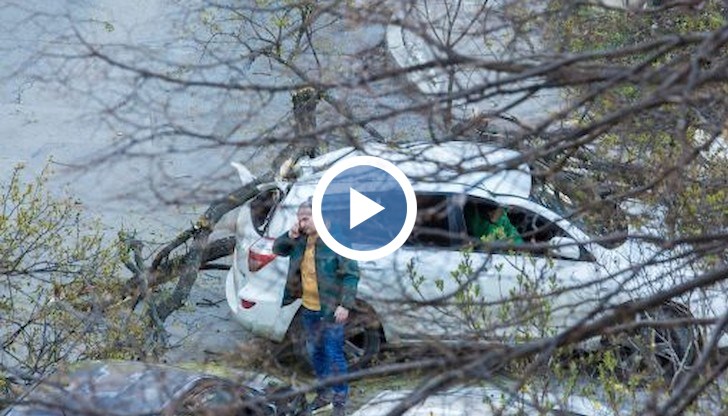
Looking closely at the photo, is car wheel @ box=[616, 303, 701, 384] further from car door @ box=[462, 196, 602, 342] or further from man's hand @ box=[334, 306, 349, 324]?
man's hand @ box=[334, 306, 349, 324]

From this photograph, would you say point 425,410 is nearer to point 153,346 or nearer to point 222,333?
point 153,346

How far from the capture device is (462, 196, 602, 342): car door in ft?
18.4

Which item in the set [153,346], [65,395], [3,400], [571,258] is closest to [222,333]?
[153,346]

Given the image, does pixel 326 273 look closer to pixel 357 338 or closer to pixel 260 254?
pixel 357 338

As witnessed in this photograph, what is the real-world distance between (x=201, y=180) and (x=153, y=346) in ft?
11.1

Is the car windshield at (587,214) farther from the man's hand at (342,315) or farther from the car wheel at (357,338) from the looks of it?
the man's hand at (342,315)

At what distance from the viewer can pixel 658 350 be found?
7457 millimetres

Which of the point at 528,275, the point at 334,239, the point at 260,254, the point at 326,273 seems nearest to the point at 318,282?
the point at 326,273

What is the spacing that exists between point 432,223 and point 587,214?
1.68 meters

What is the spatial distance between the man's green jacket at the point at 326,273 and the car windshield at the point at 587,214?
1.33m

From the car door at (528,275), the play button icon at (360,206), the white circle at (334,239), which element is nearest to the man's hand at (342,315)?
the white circle at (334,239)

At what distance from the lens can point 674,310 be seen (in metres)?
7.95

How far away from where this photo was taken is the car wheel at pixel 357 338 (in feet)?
23.4

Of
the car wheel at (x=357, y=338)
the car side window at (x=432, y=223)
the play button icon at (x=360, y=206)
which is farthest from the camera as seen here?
the play button icon at (x=360, y=206)
